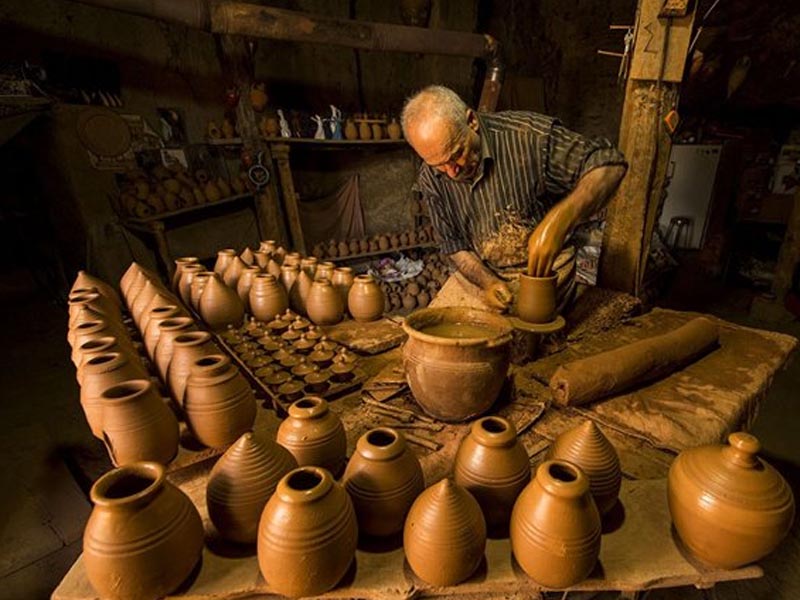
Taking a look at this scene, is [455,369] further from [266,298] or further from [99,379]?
[266,298]

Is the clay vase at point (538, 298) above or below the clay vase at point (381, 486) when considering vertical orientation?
above

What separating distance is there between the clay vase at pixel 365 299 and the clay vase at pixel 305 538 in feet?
5.75

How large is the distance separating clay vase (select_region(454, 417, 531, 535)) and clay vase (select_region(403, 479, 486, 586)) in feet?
0.36

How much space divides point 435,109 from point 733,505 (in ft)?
6.76

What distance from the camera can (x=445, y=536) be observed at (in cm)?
109

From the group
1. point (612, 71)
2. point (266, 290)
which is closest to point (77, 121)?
point (266, 290)

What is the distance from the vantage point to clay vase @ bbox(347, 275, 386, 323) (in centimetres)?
281

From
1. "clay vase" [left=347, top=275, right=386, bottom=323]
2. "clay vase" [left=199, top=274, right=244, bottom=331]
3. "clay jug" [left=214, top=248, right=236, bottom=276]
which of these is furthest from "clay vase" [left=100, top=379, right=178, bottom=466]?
"clay jug" [left=214, top=248, right=236, bottom=276]

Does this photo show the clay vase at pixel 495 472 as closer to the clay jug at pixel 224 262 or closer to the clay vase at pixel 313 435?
the clay vase at pixel 313 435

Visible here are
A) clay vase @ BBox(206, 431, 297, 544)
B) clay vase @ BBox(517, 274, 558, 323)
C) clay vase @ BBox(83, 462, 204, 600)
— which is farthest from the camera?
clay vase @ BBox(517, 274, 558, 323)

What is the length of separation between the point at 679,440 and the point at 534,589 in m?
1.04

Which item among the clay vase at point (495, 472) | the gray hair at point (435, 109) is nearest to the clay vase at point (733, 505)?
the clay vase at point (495, 472)

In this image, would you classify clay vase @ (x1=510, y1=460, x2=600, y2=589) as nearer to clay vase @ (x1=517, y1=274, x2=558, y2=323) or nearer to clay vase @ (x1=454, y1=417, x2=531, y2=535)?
clay vase @ (x1=454, y1=417, x2=531, y2=535)

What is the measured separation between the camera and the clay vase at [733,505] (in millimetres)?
1099
